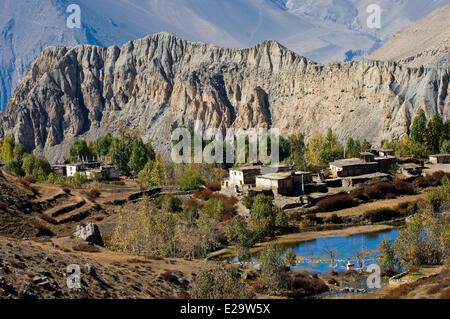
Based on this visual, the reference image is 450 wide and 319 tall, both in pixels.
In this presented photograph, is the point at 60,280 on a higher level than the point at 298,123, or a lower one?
lower

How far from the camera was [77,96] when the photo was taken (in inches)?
6407

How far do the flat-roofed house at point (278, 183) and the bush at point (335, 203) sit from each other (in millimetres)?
4494

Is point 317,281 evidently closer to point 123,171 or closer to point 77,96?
point 123,171

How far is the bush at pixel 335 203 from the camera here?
60469 millimetres

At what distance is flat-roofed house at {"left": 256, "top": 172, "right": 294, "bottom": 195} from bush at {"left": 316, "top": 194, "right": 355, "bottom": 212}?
4494mm

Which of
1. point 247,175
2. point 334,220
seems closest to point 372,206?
point 334,220

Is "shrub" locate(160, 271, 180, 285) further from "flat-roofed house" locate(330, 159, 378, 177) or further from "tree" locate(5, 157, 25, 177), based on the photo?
"tree" locate(5, 157, 25, 177)

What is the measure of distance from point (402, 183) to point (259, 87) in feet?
272

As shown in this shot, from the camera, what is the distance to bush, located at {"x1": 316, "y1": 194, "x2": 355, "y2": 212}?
60.5m

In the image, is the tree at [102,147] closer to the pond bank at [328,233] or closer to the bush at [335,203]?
the bush at [335,203]

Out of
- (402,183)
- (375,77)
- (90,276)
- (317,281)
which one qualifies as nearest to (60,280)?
(90,276)

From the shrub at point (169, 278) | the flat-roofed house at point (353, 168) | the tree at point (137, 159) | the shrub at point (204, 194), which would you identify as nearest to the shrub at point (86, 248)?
the shrub at point (169, 278)

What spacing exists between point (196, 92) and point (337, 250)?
106366 mm

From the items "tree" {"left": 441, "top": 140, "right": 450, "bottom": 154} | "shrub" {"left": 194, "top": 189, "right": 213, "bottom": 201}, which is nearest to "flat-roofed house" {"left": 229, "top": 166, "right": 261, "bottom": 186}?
"shrub" {"left": 194, "top": 189, "right": 213, "bottom": 201}
